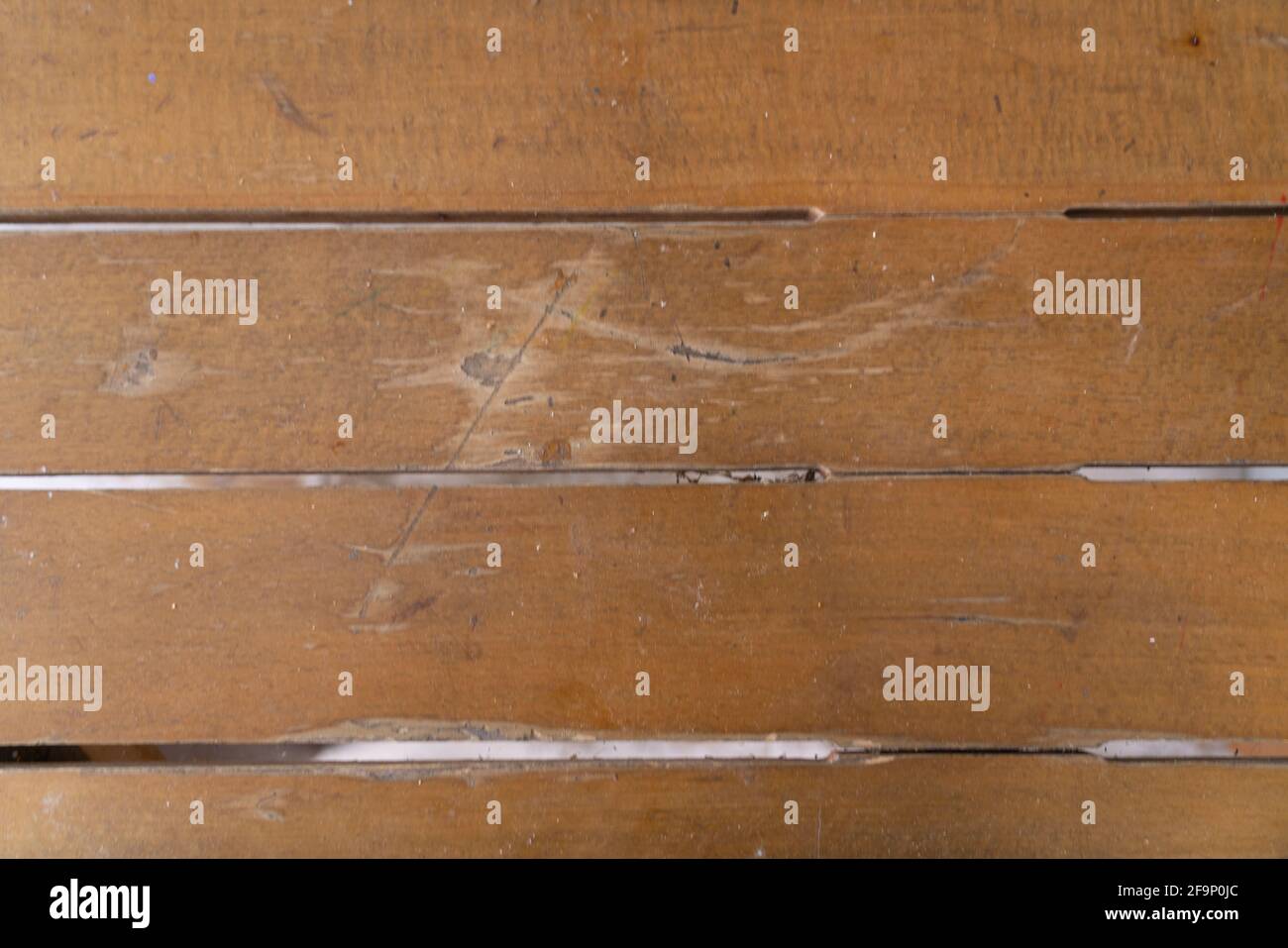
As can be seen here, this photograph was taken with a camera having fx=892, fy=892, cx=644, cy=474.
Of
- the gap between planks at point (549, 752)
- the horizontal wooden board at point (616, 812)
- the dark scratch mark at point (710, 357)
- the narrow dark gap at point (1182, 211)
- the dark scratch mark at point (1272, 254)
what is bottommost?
the horizontal wooden board at point (616, 812)

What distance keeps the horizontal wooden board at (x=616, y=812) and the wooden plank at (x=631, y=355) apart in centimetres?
25

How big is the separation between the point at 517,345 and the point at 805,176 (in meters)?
0.26

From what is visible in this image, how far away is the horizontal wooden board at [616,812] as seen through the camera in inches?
28.1

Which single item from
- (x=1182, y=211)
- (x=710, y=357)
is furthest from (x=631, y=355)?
(x=1182, y=211)

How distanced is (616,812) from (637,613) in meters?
0.16

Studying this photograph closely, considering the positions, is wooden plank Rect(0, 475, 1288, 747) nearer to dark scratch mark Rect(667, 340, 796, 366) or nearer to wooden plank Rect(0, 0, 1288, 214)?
dark scratch mark Rect(667, 340, 796, 366)

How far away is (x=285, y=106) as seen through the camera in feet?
2.32

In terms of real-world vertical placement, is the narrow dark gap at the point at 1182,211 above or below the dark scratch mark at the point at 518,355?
above

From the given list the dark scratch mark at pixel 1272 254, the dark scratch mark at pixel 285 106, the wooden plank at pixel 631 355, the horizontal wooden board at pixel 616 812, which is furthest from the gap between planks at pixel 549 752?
the dark scratch mark at pixel 285 106

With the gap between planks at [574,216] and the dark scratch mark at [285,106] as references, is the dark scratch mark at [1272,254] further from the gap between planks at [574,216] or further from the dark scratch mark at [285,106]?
the dark scratch mark at [285,106]

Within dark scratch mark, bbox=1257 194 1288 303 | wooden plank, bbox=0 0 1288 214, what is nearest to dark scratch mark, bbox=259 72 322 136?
wooden plank, bbox=0 0 1288 214

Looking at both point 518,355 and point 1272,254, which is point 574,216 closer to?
point 518,355

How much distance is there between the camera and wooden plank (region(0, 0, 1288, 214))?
702 millimetres

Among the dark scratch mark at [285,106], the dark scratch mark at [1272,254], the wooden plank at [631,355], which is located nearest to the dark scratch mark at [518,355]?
the wooden plank at [631,355]
